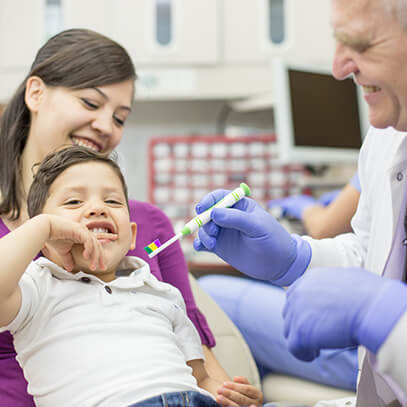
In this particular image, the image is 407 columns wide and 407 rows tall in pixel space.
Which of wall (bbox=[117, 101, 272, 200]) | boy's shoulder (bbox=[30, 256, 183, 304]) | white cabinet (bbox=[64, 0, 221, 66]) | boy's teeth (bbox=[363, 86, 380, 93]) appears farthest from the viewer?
wall (bbox=[117, 101, 272, 200])

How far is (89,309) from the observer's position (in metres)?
0.96

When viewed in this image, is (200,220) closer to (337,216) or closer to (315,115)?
(337,216)

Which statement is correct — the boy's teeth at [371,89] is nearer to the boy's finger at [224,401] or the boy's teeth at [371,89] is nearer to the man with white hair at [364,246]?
the man with white hair at [364,246]

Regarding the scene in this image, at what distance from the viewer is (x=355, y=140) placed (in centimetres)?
273

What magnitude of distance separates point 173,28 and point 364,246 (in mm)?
1825

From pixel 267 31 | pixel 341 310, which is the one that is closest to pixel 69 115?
pixel 341 310

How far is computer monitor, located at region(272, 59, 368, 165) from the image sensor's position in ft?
8.11

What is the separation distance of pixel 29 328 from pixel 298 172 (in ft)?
6.42

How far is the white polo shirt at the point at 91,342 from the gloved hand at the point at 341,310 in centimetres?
27

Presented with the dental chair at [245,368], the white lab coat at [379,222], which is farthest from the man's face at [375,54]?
the dental chair at [245,368]

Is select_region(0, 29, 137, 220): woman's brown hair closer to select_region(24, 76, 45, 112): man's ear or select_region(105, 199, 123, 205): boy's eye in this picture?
select_region(24, 76, 45, 112): man's ear

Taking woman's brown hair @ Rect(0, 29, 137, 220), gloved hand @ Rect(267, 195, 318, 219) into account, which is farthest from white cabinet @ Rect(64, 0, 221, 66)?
woman's brown hair @ Rect(0, 29, 137, 220)

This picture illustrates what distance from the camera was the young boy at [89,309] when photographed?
2.86 feet

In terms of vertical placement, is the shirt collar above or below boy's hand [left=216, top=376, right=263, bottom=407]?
above
